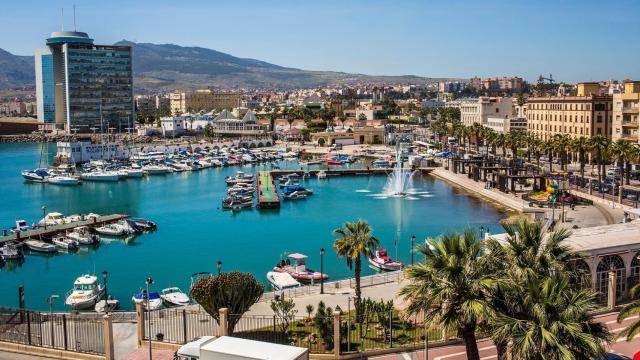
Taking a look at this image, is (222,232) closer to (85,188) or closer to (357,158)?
(85,188)

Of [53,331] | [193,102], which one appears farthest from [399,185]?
[193,102]

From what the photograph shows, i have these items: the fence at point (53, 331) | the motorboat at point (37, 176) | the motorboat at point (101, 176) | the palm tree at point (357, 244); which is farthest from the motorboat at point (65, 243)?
the motorboat at point (37, 176)

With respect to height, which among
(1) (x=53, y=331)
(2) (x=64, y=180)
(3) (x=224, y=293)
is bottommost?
(2) (x=64, y=180)

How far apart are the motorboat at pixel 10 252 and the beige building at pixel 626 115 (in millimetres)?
49824

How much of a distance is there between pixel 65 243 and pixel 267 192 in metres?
23.1

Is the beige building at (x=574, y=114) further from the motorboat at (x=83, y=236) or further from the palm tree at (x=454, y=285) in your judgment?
the palm tree at (x=454, y=285)

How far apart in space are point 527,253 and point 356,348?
15.7 ft

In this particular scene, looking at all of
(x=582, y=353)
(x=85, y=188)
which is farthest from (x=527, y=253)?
(x=85, y=188)

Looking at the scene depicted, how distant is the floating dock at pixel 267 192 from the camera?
56.0m

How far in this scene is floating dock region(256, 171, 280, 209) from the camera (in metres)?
56.0

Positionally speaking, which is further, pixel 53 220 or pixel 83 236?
pixel 53 220

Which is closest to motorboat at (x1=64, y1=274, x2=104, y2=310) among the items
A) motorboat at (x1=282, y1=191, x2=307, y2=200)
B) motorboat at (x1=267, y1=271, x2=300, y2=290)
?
motorboat at (x1=267, y1=271, x2=300, y2=290)

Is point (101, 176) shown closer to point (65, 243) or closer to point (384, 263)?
point (65, 243)

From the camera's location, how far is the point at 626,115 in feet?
209
